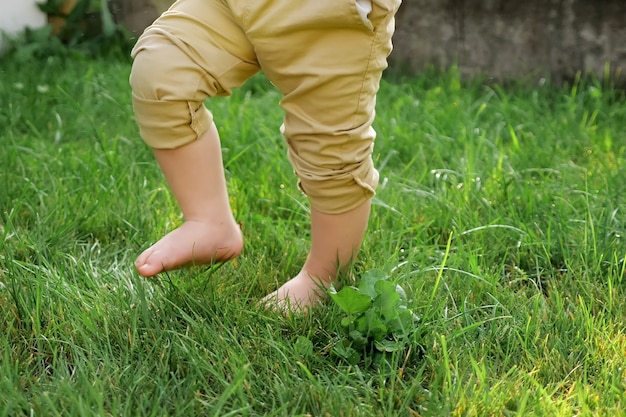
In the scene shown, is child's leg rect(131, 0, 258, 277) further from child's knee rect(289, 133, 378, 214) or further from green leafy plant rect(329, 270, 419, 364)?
green leafy plant rect(329, 270, 419, 364)

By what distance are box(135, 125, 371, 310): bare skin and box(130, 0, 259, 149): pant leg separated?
0.05 meters

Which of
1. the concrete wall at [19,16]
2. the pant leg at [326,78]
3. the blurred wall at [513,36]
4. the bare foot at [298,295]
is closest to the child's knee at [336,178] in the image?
the pant leg at [326,78]

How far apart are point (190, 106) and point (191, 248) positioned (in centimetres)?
27

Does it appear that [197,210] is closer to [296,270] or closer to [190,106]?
[190,106]

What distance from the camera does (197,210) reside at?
1653 millimetres

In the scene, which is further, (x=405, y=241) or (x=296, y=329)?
(x=405, y=241)

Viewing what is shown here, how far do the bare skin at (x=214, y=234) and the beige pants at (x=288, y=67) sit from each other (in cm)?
5

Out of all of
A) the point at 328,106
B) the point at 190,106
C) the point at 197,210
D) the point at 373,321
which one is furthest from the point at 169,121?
the point at 373,321

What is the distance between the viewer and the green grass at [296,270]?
1363mm

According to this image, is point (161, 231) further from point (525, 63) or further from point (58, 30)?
Result: point (58, 30)

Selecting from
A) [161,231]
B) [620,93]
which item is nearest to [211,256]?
[161,231]

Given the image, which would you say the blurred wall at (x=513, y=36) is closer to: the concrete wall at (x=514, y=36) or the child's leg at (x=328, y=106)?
the concrete wall at (x=514, y=36)

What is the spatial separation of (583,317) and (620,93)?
6.62 feet

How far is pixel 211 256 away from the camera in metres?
1.66
